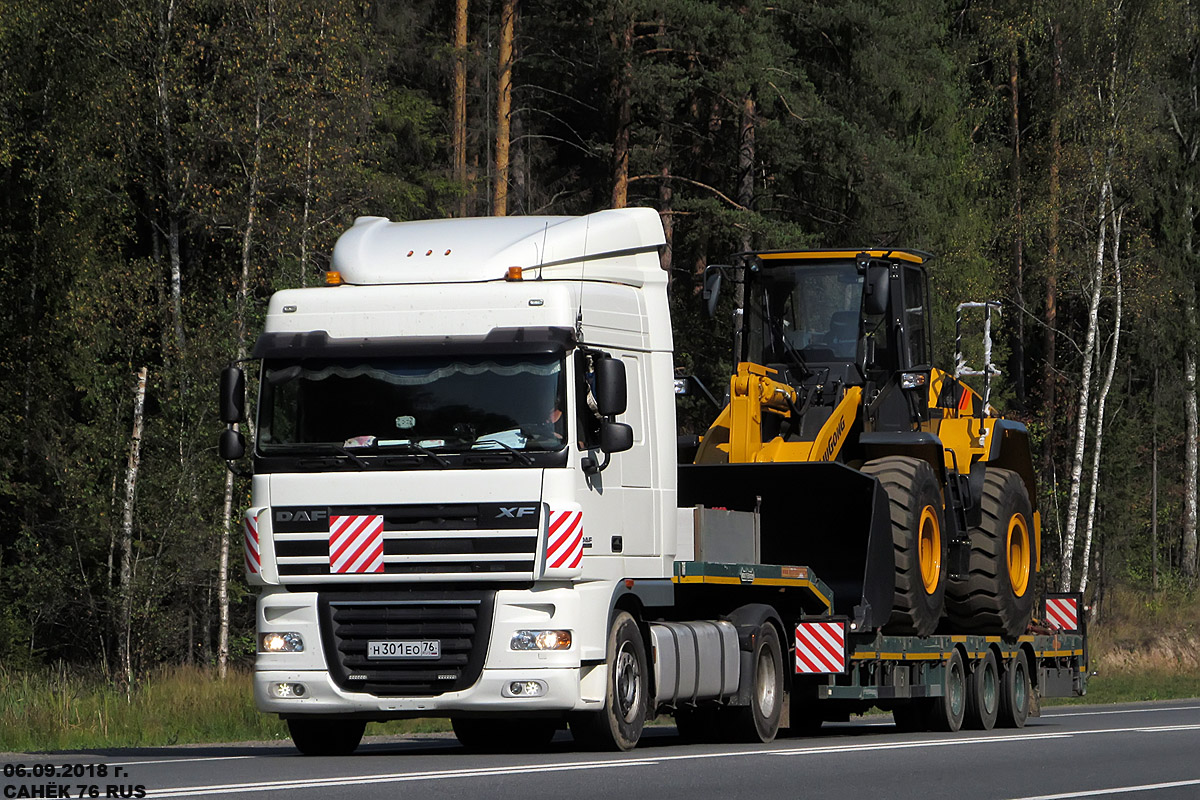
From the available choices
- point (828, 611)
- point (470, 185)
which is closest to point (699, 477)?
point (828, 611)

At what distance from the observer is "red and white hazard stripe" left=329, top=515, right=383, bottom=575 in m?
13.3

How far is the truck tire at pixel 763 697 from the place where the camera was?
52.4ft

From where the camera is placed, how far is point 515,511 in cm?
1309

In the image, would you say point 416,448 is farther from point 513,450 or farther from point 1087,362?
point 1087,362

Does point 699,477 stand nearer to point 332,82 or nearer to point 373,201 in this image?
point 332,82

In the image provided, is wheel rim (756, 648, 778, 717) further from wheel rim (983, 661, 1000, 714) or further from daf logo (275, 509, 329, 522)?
daf logo (275, 509, 329, 522)

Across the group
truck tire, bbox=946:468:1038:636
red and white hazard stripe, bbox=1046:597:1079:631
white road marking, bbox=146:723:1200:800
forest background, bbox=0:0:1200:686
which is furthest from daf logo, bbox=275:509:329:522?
forest background, bbox=0:0:1200:686

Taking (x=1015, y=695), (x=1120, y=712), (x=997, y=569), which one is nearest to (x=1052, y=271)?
(x=1120, y=712)

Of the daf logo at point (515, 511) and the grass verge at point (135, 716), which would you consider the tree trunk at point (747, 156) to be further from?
the daf logo at point (515, 511)

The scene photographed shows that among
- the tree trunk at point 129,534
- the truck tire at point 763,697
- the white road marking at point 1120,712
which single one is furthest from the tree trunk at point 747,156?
the truck tire at point 763,697

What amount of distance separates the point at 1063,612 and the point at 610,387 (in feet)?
37.3

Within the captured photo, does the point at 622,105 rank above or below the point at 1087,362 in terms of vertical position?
above

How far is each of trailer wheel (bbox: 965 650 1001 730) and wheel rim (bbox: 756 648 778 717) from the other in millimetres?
3786

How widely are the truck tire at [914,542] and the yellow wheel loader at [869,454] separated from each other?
20 millimetres
